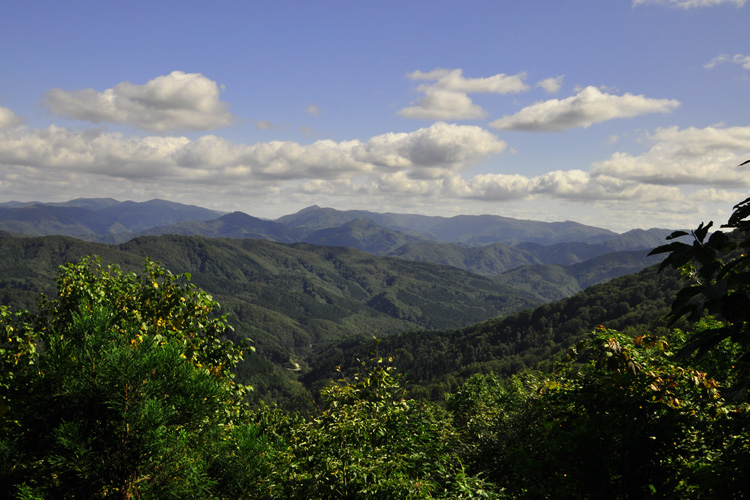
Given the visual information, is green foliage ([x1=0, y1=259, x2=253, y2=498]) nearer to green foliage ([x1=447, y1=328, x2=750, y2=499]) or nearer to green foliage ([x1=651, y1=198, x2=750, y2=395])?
green foliage ([x1=447, y1=328, x2=750, y2=499])

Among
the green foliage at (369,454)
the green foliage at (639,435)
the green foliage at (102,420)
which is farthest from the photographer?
the green foliage at (369,454)

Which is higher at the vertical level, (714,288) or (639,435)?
(714,288)

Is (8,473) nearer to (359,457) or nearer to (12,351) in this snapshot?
(359,457)

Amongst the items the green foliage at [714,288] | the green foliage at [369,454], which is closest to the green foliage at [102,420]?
the green foliage at [369,454]

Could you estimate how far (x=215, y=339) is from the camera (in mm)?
18297

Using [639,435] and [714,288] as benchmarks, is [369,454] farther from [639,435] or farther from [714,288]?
[714,288]

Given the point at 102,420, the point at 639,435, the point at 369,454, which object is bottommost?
the point at 369,454

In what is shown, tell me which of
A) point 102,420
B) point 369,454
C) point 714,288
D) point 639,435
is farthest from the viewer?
point 369,454

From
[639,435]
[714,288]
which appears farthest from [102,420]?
[714,288]

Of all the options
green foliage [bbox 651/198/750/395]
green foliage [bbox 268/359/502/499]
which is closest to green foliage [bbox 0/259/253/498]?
green foliage [bbox 268/359/502/499]

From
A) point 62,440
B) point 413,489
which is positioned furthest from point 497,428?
point 62,440

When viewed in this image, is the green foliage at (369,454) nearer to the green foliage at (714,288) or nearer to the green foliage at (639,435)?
the green foliage at (639,435)

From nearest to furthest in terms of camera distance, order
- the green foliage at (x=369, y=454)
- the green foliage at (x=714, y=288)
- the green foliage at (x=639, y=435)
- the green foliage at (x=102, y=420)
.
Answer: the green foliage at (x=714, y=288)
the green foliage at (x=639, y=435)
the green foliage at (x=102, y=420)
the green foliage at (x=369, y=454)

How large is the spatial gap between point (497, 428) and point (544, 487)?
11880 millimetres
